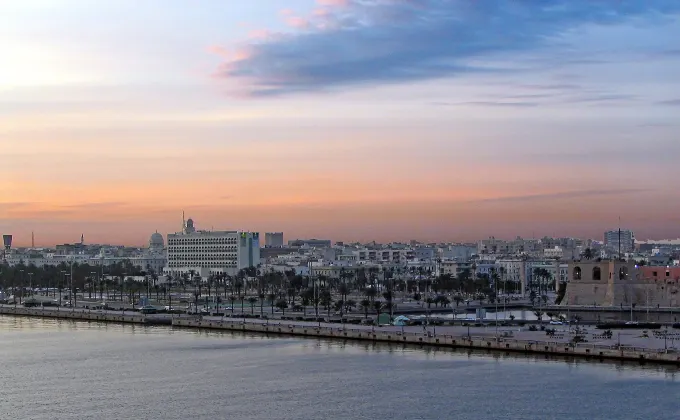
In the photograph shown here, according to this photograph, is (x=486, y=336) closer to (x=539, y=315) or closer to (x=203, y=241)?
(x=539, y=315)

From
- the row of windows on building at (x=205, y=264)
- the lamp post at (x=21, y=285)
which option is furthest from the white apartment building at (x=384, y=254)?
the lamp post at (x=21, y=285)

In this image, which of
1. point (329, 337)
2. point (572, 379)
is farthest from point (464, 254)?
point (572, 379)

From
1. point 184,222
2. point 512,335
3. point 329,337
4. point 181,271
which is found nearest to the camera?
point 512,335

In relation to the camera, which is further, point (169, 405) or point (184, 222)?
point (184, 222)

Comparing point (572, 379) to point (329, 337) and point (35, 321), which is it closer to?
point (329, 337)

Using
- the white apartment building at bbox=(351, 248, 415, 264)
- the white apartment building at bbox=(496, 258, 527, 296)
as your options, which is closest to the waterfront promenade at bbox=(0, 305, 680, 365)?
the white apartment building at bbox=(496, 258, 527, 296)
